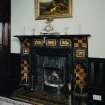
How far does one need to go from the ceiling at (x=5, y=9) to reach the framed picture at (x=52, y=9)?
771 mm

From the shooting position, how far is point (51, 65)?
439 cm

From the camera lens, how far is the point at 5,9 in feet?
16.1

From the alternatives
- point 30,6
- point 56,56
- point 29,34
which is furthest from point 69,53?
point 30,6

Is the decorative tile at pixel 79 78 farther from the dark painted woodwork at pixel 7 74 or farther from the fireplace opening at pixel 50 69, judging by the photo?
the dark painted woodwork at pixel 7 74

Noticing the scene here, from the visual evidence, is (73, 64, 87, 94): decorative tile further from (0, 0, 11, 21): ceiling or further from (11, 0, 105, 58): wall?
(0, 0, 11, 21): ceiling

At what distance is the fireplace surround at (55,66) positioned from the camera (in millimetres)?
3945

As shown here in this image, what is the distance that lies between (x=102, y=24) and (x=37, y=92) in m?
1.93

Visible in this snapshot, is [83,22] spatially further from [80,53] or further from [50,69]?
[50,69]

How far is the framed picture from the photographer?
161 inches

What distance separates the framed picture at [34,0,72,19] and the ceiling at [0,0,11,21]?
2.53 feet

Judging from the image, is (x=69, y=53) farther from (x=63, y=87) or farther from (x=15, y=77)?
(x=15, y=77)

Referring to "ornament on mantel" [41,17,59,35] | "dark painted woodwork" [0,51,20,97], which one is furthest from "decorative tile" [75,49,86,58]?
"dark painted woodwork" [0,51,20,97]

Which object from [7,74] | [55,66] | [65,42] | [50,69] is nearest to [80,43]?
[65,42]

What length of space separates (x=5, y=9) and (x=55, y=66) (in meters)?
1.77
